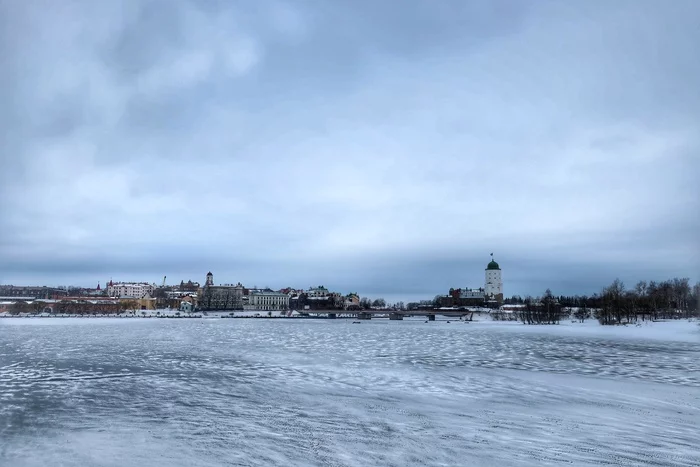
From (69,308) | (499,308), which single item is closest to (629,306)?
(499,308)

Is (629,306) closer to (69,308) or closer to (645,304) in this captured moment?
(645,304)

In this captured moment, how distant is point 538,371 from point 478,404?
28.4ft

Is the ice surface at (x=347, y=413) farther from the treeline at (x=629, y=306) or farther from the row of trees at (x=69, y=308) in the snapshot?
the row of trees at (x=69, y=308)

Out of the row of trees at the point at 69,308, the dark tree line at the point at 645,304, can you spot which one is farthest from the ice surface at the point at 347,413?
the row of trees at the point at 69,308

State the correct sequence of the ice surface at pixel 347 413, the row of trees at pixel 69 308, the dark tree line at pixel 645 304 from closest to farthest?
the ice surface at pixel 347 413 < the dark tree line at pixel 645 304 < the row of trees at pixel 69 308

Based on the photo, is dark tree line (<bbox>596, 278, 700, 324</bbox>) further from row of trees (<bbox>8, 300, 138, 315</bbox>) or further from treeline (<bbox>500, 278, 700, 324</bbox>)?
row of trees (<bbox>8, 300, 138, 315</bbox>)

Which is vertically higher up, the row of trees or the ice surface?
the ice surface

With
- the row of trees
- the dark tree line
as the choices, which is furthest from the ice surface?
the row of trees

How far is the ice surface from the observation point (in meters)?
10.1

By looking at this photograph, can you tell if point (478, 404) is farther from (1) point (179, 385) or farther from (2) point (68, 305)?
(2) point (68, 305)

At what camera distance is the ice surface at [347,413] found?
10086 millimetres

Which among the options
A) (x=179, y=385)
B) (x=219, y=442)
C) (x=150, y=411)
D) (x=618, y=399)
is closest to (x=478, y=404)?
(x=618, y=399)

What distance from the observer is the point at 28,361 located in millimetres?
25688

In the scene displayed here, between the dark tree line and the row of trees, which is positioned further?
the row of trees
